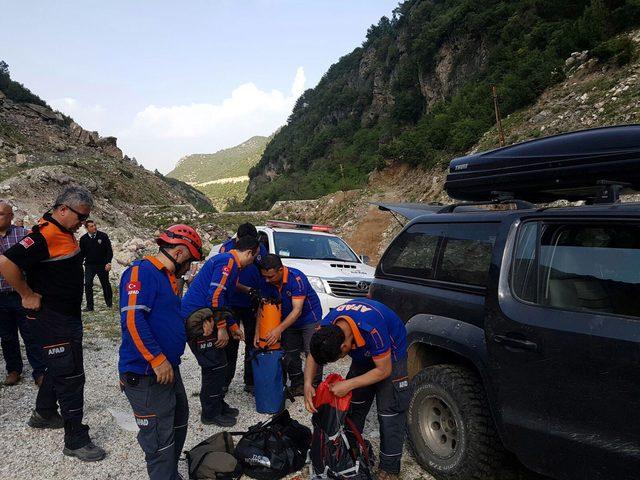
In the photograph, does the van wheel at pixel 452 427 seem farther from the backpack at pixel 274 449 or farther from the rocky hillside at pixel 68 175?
→ the rocky hillside at pixel 68 175

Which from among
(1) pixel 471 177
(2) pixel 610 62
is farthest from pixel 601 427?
(2) pixel 610 62

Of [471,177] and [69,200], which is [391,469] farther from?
[69,200]

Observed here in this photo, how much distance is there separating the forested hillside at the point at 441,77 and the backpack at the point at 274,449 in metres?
17.2

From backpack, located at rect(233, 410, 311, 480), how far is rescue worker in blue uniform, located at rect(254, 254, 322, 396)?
86cm

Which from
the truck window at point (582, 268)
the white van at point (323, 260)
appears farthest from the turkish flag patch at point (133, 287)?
the white van at point (323, 260)

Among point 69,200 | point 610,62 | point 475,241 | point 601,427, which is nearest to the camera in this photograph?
point 601,427

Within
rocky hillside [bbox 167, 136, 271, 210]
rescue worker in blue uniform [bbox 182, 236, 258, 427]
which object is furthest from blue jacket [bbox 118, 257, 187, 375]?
rocky hillside [bbox 167, 136, 271, 210]

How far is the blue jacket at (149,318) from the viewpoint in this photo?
2.60 metres

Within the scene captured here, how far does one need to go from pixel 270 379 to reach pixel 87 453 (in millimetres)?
1557

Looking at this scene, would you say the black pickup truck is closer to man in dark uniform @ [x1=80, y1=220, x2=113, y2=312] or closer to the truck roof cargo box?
the truck roof cargo box

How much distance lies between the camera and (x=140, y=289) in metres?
2.62

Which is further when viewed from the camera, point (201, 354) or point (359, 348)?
point (201, 354)

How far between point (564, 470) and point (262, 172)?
80977 mm

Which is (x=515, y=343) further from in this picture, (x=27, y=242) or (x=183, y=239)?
(x=27, y=242)
